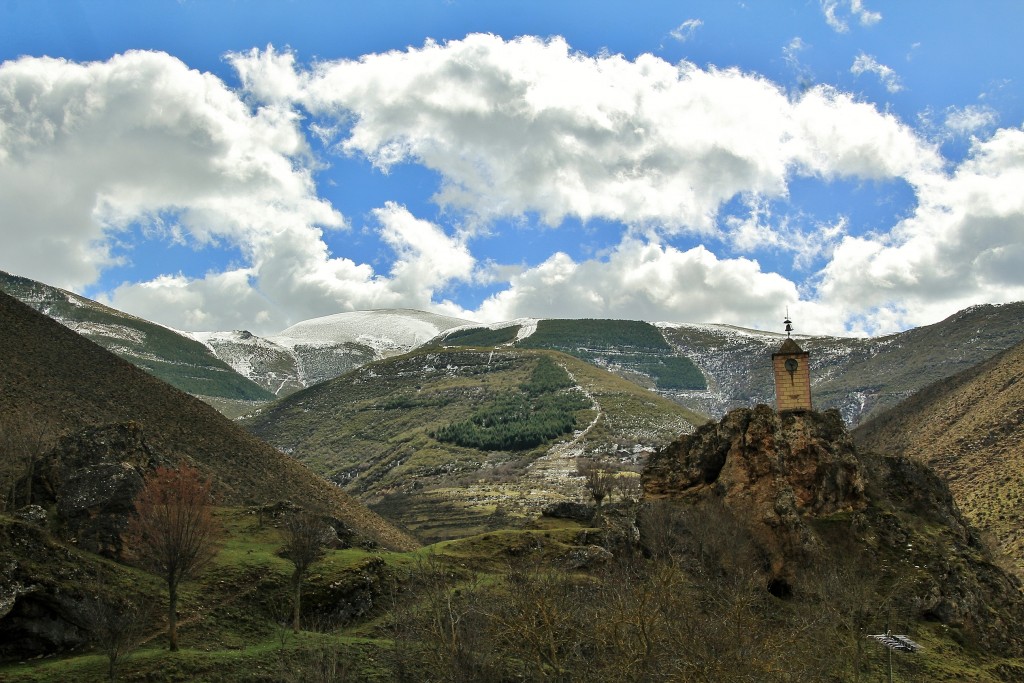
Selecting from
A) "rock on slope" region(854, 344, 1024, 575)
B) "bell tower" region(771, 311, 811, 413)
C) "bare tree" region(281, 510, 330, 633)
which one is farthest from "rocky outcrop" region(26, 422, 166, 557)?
"rock on slope" region(854, 344, 1024, 575)

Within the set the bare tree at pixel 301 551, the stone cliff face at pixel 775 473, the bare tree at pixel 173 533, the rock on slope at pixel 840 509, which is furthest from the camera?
the stone cliff face at pixel 775 473

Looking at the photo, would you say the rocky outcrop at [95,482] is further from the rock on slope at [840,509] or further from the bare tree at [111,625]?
the rock on slope at [840,509]

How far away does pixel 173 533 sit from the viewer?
92.1 feet

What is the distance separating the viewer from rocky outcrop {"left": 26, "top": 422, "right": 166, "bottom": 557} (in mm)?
32875

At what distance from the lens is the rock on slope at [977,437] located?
7562cm

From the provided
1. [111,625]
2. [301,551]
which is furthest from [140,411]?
[111,625]

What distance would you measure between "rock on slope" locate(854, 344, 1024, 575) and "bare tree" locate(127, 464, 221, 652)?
62479mm

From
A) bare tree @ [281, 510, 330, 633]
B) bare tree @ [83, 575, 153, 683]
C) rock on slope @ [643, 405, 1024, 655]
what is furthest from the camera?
rock on slope @ [643, 405, 1024, 655]

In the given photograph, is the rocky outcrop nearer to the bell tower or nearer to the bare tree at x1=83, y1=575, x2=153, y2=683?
the bare tree at x1=83, y1=575, x2=153, y2=683

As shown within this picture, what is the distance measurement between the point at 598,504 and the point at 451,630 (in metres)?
36.4

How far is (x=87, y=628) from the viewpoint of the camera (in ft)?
88.1

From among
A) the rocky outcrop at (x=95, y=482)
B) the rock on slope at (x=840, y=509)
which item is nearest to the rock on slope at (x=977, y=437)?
the rock on slope at (x=840, y=509)

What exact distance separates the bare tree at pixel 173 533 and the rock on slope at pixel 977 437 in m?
62.5

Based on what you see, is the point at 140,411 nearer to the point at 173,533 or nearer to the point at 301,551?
the point at 301,551
